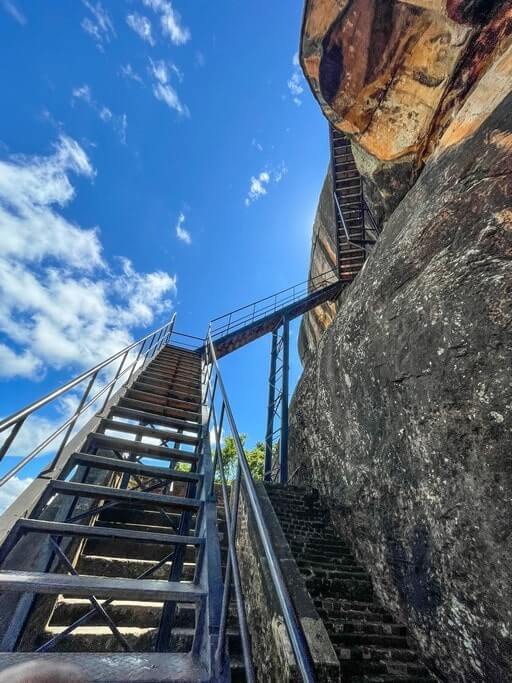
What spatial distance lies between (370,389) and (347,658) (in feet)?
9.42

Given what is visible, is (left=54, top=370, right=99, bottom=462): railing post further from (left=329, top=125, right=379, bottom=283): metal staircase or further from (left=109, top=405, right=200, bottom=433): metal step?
(left=329, top=125, right=379, bottom=283): metal staircase

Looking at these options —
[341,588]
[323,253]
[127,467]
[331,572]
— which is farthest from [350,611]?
[323,253]

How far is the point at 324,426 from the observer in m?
5.82

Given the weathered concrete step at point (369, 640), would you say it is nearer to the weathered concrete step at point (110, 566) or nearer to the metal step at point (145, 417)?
the weathered concrete step at point (110, 566)

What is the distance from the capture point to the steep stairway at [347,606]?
9.25 ft

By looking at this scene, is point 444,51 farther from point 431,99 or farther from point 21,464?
point 21,464

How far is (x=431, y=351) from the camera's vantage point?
3473mm

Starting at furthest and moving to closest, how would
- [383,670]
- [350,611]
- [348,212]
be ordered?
[348,212]
[350,611]
[383,670]

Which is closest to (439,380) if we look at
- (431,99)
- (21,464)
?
(21,464)

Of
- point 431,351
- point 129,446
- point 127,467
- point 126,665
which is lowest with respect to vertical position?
point 126,665

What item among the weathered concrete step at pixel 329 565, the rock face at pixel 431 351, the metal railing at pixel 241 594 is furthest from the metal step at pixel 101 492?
the rock face at pixel 431 351

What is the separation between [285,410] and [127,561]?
19.6ft

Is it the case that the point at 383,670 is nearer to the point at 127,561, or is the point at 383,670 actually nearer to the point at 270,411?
the point at 127,561

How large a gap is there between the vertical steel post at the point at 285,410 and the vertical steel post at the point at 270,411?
20.0 inches
